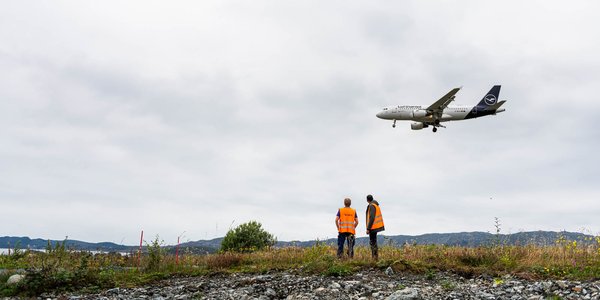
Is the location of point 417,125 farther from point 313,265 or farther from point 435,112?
point 313,265

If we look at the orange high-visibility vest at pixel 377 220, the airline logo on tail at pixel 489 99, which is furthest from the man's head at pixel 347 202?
the airline logo on tail at pixel 489 99

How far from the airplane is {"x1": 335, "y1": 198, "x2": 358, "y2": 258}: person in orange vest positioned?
29823 mm

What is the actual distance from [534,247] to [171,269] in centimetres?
1213

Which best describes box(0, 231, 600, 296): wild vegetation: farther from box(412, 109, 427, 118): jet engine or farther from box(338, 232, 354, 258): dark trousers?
box(412, 109, 427, 118): jet engine

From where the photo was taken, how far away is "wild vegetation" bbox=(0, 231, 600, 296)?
12430 mm

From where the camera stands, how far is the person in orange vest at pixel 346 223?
A: 16359mm

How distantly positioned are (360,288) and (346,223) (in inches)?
203

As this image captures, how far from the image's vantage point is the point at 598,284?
10.8 metres

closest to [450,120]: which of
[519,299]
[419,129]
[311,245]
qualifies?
[419,129]

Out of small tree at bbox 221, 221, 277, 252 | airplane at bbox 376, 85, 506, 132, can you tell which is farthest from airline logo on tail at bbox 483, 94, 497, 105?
small tree at bbox 221, 221, 277, 252

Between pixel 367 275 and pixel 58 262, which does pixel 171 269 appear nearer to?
pixel 58 262

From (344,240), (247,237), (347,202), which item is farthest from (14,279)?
(247,237)

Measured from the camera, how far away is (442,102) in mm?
45250

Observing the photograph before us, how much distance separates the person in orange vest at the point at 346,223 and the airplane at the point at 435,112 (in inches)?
1174
